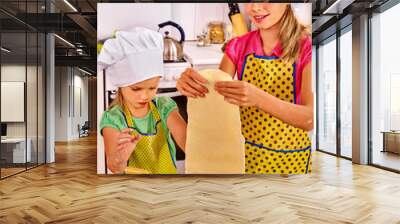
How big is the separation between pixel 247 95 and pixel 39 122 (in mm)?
4403

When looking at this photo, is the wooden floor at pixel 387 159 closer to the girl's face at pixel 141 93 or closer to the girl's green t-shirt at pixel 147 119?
the girl's green t-shirt at pixel 147 119

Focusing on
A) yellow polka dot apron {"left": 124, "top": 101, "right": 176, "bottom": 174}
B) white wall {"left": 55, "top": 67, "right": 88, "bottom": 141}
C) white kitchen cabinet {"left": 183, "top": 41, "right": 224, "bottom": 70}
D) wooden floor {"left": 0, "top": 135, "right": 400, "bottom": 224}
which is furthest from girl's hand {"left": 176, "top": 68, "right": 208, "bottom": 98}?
white wall {"left": 55, "top": 67, "right": 88, "bottom": 141}

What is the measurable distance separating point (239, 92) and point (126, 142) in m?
1.92

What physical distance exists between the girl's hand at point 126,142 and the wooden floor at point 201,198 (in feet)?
1.51

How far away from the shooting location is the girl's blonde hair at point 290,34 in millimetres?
6086

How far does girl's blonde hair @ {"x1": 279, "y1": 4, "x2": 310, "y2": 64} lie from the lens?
609cm

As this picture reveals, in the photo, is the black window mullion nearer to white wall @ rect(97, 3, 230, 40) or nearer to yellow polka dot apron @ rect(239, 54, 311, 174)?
yellow polka dot apron @ rect(239, 54, 311, 174)

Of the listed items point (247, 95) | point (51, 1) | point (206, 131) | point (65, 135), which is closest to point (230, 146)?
point (206, 131)

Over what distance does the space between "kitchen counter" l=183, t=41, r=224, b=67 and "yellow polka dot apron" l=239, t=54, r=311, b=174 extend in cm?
47

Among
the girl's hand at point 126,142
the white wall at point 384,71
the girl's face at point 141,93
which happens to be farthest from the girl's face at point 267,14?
the girl's hand at point 126,142

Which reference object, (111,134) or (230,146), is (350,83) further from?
(111,134)

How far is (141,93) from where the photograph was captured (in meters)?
6.13

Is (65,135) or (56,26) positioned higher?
(56,26)

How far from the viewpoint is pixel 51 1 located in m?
7.90
